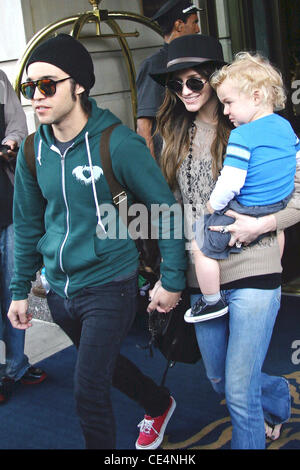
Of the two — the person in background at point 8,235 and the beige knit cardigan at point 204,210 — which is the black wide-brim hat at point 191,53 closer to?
the beige knit cardigan at point 204,210

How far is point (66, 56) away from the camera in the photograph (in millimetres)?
2539

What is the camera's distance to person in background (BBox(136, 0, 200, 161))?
12.9 ft

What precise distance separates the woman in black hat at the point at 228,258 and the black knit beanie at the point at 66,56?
351mm

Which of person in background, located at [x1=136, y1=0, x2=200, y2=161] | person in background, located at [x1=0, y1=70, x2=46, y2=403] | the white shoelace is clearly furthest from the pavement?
person in background, located at [x1=136, y1=0, x2=200, y2=161]

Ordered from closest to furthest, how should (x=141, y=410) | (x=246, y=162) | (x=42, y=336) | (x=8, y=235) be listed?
1. (x=246, y=162)
2. (x=141, y=410)
3. (x=8, y=235)
4. (x=42, y=336)

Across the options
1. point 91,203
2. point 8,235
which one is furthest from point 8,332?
point 91,203

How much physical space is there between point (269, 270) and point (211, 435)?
1.15 meters

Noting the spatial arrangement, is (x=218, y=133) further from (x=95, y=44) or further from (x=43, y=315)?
(x=43, y=315)

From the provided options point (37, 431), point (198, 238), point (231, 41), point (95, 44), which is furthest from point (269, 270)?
point (95, 44)

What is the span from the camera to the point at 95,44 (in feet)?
16.8

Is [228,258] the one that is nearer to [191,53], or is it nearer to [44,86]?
[191,53]

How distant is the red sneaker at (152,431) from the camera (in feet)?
10.3

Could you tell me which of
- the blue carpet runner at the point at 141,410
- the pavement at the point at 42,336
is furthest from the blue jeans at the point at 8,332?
the pavement at the point at 42,336

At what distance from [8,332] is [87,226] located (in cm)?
176
